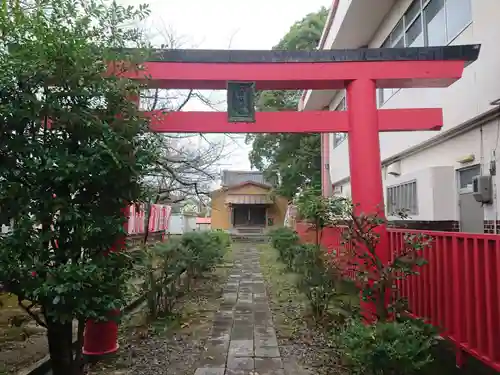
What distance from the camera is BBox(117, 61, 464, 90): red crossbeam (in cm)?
481

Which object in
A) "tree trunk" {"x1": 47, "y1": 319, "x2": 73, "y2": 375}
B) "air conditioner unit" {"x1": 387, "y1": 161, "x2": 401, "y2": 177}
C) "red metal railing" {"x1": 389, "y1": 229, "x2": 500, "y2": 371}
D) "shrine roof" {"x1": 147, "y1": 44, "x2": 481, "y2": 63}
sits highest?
"shrine roof" {"x1": 147, "y1": 44, "x2": 481, "y2": 63}

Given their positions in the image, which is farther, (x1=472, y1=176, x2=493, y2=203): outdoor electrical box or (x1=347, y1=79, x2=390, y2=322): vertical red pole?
(x1=472, y1=176, x2=493, y2=203): outdoor electrical box

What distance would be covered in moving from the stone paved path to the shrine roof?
337 cm

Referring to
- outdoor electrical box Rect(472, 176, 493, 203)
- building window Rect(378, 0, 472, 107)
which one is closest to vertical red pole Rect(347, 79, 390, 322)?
outdoor electrical box Rect(472, 176, 493, 203)

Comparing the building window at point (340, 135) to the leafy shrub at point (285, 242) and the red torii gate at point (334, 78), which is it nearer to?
the leafy shrub at point (285, 242)

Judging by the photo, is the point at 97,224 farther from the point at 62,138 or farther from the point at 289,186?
the point at 289,186

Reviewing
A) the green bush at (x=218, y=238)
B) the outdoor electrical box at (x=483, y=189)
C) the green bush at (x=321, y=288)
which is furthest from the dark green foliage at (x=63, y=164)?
the green bush at (x=218, y=238)

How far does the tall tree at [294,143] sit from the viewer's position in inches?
768

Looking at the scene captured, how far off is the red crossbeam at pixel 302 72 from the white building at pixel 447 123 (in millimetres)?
963

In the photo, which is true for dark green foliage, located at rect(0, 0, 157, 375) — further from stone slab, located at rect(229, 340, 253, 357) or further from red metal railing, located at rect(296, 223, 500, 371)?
red metal railing, located at rect(296, 223, 500, 371)

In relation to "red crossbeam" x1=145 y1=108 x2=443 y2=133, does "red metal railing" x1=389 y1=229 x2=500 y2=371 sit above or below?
below

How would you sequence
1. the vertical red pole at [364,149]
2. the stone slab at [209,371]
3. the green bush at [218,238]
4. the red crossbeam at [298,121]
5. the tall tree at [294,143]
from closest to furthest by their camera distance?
the stone slab at [209,371] < the vertical red pole at [364,149] < the red crossbeam at [298,121] < the green bush at [218,238] < the tall tree at [294,143]

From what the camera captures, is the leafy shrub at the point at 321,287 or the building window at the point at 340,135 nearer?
the leafy shrub at the point at 321,287

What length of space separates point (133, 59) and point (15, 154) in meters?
1.18
